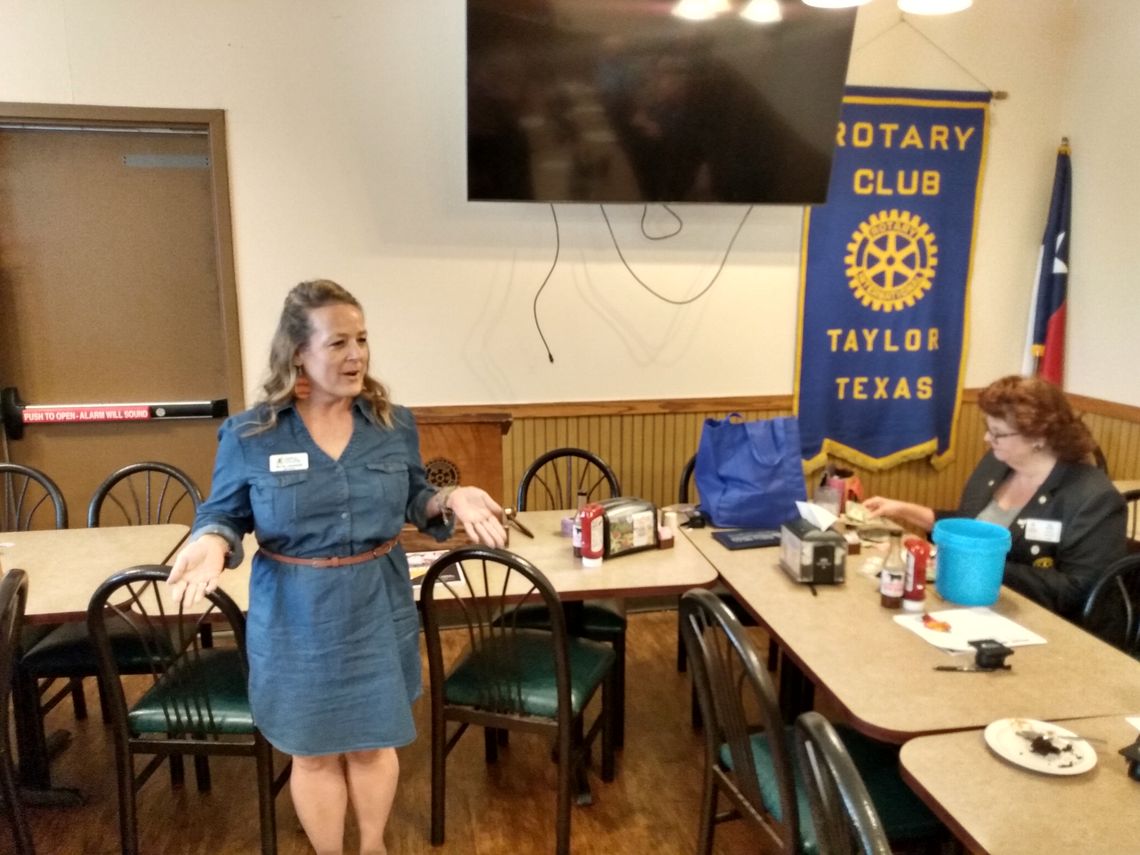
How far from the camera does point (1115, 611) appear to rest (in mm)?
2104

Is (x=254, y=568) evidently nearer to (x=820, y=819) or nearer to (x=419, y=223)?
(x=820, y=819)

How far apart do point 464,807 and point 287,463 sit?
4.09 feet

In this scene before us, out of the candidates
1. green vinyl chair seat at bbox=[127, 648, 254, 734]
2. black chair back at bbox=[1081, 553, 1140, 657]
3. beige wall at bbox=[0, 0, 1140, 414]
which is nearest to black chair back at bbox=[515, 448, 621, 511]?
beige wall at bbox=[0, 0, 1140, 414]

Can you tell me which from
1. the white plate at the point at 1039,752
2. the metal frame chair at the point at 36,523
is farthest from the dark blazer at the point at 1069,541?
the metal frame chair at the point at 36,523

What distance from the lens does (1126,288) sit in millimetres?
3508

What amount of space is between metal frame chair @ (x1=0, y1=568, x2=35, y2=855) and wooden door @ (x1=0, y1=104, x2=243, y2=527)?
1.69 meters

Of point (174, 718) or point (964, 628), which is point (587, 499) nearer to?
point (964, 628)

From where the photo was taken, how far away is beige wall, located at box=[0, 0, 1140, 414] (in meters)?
3.16

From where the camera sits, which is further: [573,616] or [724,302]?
[724,302]

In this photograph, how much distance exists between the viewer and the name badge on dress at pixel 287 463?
1745 mm

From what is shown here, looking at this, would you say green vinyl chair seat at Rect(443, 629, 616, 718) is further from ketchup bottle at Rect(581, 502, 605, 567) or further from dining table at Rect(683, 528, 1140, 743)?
dining table at Rect(683, 528, 1140, 743)

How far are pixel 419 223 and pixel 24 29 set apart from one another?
155 cm

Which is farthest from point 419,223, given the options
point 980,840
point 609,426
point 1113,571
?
point 980,840

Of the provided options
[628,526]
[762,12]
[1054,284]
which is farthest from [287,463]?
[1054,284]
